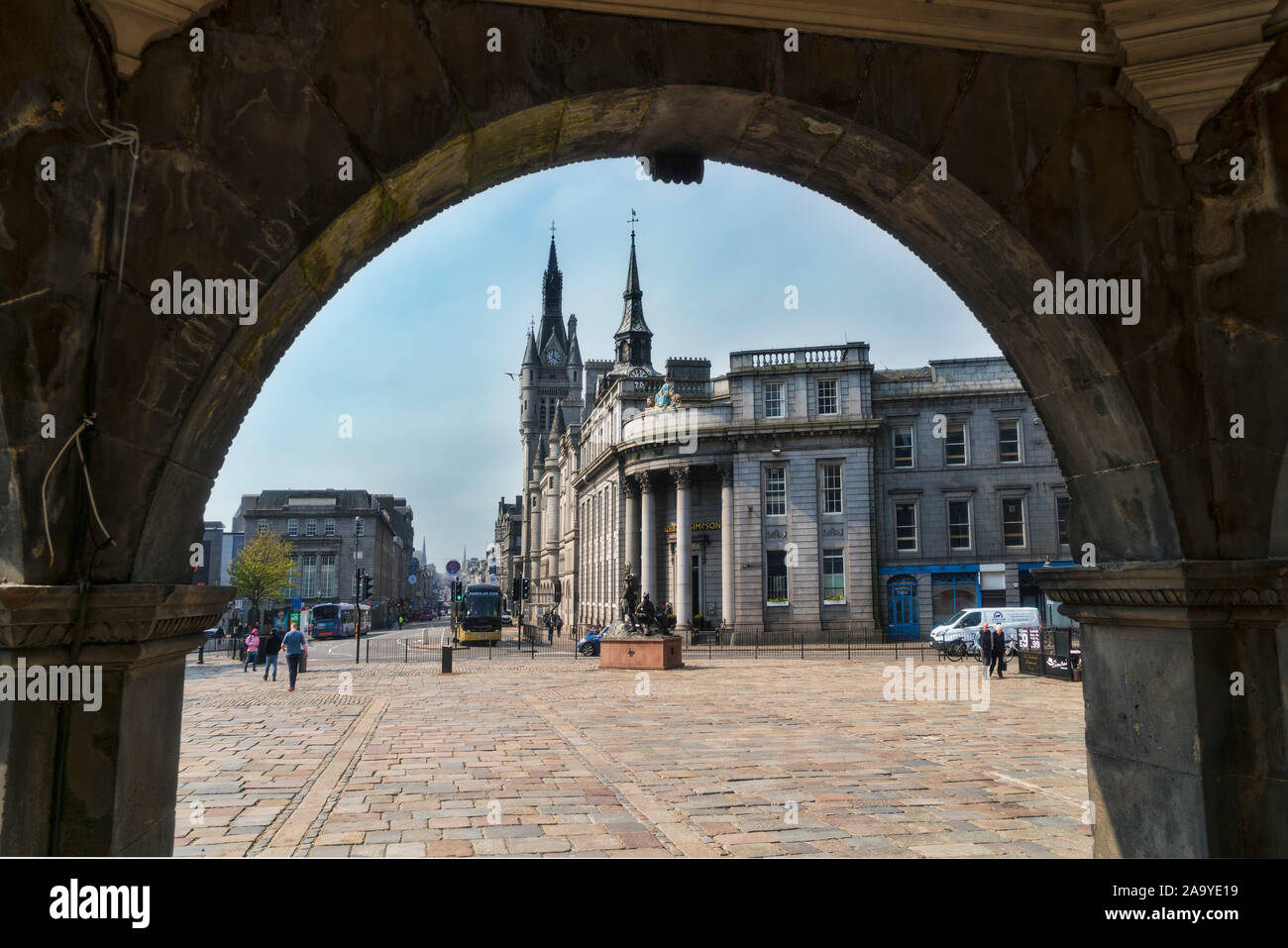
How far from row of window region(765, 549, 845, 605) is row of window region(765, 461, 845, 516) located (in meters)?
2.19

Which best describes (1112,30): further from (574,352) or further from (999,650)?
(574,352)

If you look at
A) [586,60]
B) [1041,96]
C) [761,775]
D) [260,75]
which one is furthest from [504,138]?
[761,775]

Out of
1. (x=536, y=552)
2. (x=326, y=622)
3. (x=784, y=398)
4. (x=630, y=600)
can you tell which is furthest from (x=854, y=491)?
(x=536, y=552)

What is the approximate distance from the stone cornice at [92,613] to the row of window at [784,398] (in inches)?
1689

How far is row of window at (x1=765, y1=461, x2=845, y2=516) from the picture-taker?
44188 mm

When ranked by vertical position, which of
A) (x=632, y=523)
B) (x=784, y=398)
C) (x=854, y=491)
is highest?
(x=784, y=398)

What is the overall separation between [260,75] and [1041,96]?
353 centimetres

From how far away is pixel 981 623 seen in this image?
1201 inches

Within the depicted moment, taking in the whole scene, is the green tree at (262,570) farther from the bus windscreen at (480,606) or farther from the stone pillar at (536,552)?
the stone pillar at (536,552)

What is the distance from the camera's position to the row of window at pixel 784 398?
44531mm

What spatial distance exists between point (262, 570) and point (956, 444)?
168 feet

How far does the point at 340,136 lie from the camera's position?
3475mm

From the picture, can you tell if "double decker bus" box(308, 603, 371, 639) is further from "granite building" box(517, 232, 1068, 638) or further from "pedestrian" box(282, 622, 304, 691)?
"pedestrian" box(282, 622, 304, 691)

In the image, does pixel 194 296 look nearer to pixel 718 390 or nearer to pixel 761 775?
pixel 761 775
